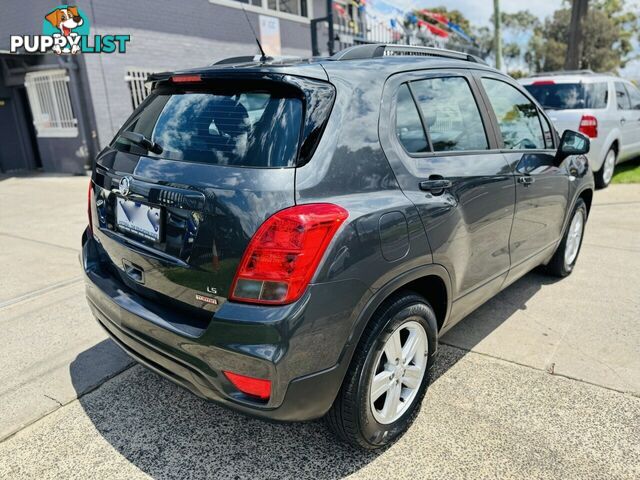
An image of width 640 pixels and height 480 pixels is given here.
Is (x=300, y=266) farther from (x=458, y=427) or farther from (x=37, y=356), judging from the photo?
(x=37, y=356)

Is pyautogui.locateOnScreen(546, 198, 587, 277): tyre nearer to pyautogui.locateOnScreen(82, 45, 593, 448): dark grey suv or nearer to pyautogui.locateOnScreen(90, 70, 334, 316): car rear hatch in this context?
pyautogui.locateOnScreen(82, 45, 593, 448): dark grey suv

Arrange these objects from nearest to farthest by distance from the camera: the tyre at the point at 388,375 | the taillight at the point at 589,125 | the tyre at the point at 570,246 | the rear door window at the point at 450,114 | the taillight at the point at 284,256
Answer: the taillight at the point at 284,256 → the tyre at the point at 388,375 → the rear door window at the point at 450,114 → the tyre at the point at 570,246 → the taillight at the point at 589,125

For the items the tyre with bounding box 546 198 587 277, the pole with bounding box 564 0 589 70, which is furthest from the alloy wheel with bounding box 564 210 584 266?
the pole with bounding box 564 0 589 70

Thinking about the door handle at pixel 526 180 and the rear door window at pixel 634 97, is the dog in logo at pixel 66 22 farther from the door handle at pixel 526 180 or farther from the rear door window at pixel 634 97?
the rear door window at pixel 634 97

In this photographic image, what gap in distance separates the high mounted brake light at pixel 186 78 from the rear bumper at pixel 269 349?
1070 mm

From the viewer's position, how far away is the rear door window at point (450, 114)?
2.61 meters

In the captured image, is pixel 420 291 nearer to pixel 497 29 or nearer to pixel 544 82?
pixel 544 82

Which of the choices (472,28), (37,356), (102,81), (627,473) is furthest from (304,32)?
(472,28)

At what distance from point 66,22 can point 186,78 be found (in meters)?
9.76

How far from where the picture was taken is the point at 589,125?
7.62 m

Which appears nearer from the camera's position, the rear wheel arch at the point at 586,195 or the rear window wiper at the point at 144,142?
the rear window wiper at the point at 144,142

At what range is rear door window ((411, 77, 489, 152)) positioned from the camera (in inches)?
103

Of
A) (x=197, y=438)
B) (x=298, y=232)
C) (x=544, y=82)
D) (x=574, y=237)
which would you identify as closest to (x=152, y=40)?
(x=544, y=82)

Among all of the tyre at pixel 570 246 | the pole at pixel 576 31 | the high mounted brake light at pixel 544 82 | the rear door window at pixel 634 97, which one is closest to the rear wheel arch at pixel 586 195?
the tyre at pixel 570 246
